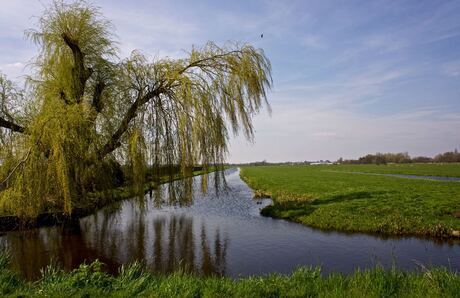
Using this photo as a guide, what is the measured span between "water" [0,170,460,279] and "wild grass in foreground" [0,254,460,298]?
2230 millimetres

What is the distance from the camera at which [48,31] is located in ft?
46.9

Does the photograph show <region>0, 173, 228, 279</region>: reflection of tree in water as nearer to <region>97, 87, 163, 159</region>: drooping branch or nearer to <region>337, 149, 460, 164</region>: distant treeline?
<region>97, 87, 163, 159</region>: drooping branch

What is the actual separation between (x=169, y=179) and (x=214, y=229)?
5.85 metres

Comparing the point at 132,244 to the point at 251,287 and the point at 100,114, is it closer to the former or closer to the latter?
the point at 100,114

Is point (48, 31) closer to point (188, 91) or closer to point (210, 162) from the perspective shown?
point (188, 91)

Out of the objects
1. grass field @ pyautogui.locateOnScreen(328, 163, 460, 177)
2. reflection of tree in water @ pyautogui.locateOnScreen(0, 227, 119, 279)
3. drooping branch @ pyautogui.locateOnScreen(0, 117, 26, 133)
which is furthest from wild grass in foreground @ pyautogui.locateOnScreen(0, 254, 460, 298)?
grass field @ pyautogui.locateOnScreen(328, 163, 460, 177)

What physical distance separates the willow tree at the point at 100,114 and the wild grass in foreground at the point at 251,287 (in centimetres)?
421

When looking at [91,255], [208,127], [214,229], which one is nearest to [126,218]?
[214,229]

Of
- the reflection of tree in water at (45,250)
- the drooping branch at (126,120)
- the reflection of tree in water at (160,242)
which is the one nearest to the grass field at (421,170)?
the reflection of tree in water at (160,242)

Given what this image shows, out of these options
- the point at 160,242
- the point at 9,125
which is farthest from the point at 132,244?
the point at 9,125

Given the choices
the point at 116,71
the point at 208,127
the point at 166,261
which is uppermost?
the point at 116,71

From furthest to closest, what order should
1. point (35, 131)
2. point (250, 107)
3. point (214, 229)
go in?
point (214, 229) → point (250, 107) → point (35, 131)

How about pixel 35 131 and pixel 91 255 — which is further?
pixel 91 255

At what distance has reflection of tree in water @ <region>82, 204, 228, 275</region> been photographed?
11.9m
